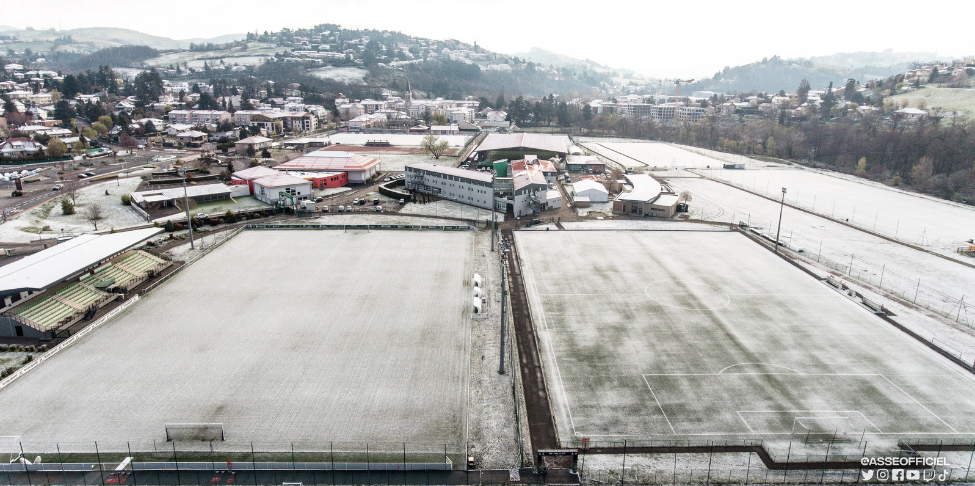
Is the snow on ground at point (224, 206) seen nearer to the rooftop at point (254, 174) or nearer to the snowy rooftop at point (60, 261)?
the rooftop at point (254, 174)

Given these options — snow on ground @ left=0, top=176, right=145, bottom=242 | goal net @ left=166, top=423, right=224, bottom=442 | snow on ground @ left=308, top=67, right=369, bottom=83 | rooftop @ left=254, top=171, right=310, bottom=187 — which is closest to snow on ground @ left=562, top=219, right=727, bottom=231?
rooftop @ left=254, top=171, right=310, bottom=187

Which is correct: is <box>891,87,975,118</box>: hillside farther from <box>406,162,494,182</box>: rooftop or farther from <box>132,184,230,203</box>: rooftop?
<box>132,184,230,203</box>: rooftop

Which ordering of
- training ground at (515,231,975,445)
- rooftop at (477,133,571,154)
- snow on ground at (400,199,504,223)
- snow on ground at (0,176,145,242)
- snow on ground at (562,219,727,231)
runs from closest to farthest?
training ground at (515,231,975,445)
snow on ground at (0,176,145,242)
snow on ground at (562,219,727,231)
snow on ground at (400,199,504,223)
rooftop at (477,133,571,154)

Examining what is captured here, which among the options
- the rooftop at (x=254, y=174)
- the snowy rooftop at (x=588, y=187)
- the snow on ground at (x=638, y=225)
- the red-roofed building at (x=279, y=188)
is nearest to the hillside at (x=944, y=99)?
the snowy rooftop at (x=588, y=187)

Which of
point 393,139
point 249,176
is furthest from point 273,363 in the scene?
point 393,139

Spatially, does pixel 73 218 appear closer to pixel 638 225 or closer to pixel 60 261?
pixel 60 261

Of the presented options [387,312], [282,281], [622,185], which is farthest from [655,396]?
[622,185]
